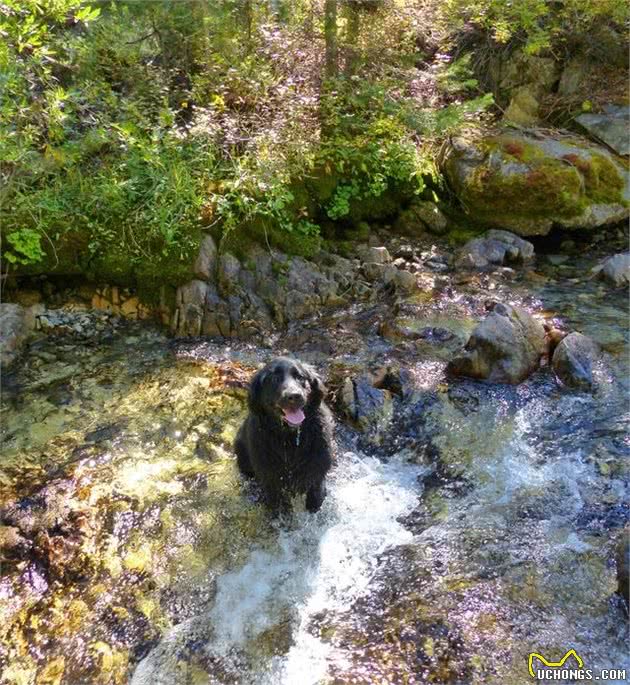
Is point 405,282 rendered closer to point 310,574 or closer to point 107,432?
point 107,432

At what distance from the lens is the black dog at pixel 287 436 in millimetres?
4430

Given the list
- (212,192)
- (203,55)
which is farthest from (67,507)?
(203,55)

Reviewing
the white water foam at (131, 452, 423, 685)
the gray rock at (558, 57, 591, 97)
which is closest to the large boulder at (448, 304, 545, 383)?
the white water foam at (131, 452, 423, 685)

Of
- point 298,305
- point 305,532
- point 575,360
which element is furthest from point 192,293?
point 575,360

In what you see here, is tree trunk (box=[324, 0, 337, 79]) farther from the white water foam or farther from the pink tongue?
the pink tongue

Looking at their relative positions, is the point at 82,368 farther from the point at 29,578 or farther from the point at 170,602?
the point at 170,602

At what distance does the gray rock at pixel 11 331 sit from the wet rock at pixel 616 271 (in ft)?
27.1

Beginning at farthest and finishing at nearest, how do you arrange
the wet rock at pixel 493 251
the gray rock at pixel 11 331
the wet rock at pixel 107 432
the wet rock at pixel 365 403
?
the wet rock at pixel 493 251 → the gray rock at pixel 11 331 → the wet rock at pixel 365 403 → the wet rock at pixel 107 432

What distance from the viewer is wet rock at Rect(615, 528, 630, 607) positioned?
12.0 ft

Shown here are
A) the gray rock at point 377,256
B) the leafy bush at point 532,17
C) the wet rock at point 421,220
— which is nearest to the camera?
the gray rock at point 377,256

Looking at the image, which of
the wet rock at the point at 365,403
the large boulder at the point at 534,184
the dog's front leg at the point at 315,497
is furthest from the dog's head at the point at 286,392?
the large boulder at the point at 534,184

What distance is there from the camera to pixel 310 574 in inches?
167

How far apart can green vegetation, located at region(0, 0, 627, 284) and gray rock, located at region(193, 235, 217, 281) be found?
0.15 metres

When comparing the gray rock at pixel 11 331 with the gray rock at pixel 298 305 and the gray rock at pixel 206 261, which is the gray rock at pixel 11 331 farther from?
the gray rock at pixel 298 305
